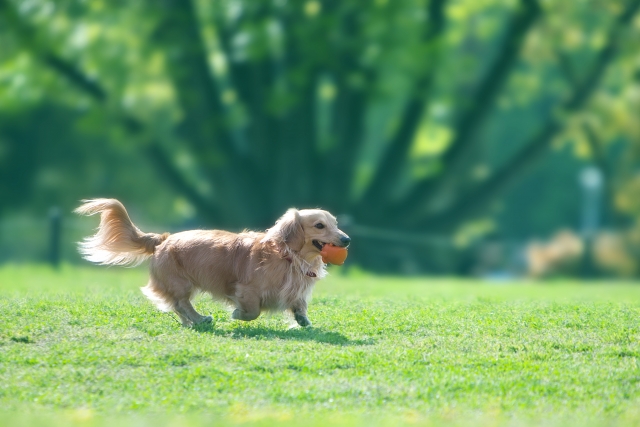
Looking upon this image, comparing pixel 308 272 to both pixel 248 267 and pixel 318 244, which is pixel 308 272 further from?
pixel 248 267

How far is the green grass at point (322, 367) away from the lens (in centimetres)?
626

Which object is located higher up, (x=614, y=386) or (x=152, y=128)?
(x=152, y=128)

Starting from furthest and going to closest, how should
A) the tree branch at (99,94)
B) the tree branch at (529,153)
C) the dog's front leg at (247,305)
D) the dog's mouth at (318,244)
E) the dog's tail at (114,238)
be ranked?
the tree branch at (529,153)
the tree branch at (99,94)
the dog's tail at (114,238)
the dog's mouth at (318,244)
the dog's front leg at (247,305)

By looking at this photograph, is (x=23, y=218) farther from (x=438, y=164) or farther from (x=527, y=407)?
(x=527, y=407)

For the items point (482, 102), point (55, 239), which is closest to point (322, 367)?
point (55, 239)

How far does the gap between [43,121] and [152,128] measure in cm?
1217

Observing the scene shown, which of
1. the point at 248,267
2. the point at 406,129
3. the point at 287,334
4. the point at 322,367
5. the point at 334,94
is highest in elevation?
the point at 334,94

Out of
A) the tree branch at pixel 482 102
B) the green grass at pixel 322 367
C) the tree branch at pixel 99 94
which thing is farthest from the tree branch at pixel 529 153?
the green grass at pixel 322 367

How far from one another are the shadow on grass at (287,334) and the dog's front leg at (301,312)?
0.18 meters

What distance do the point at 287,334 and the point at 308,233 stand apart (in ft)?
3.10

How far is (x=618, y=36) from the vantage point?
24609 mm

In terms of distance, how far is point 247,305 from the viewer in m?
8.72

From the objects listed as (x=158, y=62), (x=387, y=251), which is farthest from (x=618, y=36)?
(x=158, y=62)

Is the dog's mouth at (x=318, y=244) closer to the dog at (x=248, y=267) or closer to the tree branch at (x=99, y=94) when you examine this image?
the dog at (x=248, y=267)
